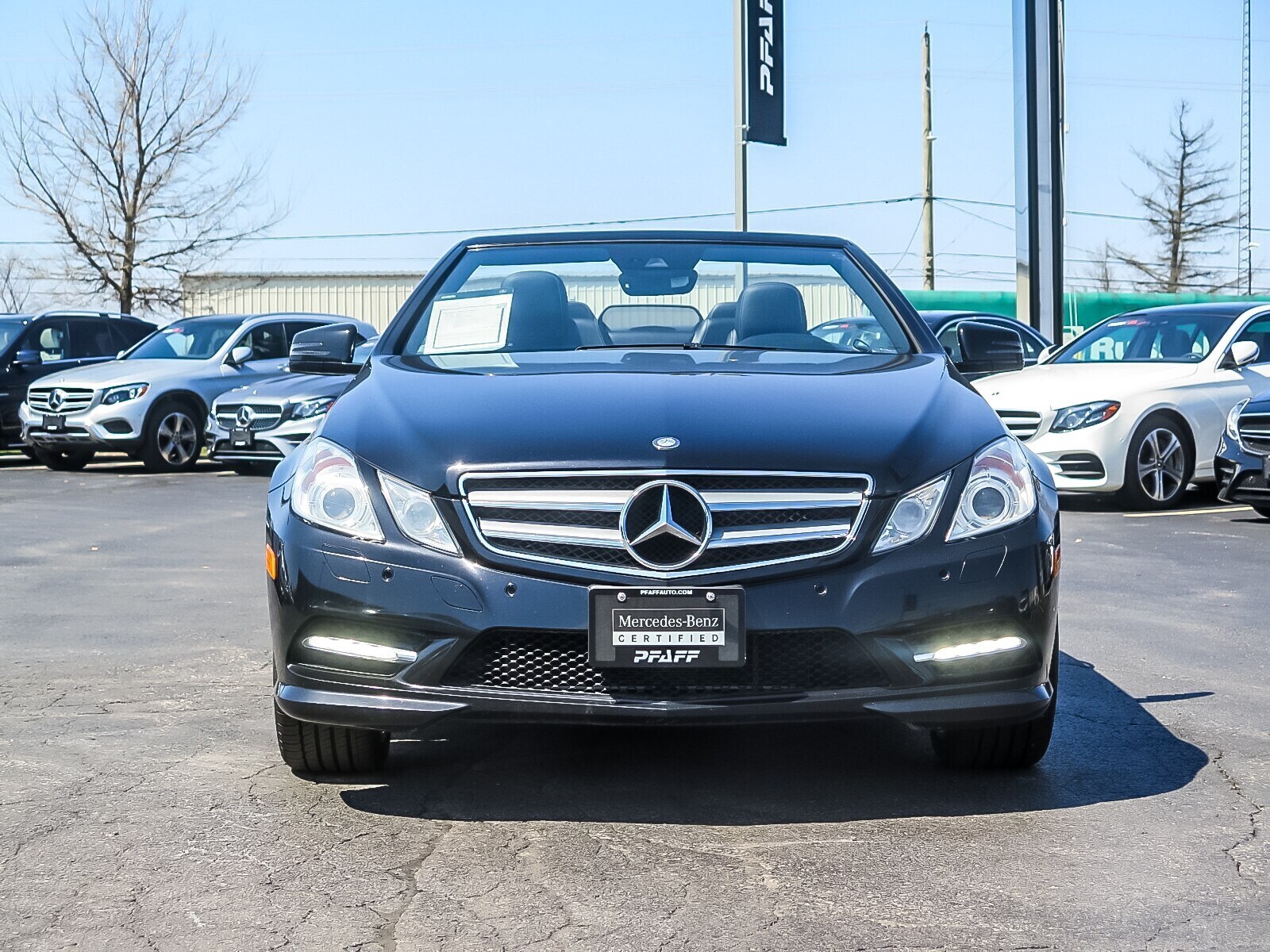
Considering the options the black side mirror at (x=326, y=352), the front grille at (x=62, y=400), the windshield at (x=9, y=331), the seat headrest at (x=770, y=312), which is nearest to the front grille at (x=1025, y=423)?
the seat headrest at (x=770, y=312)

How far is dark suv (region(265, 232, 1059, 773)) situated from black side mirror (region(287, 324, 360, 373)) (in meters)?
1.36

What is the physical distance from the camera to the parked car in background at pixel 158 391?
17531 millimetres

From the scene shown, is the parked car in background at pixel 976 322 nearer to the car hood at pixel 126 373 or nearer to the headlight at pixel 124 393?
the car hood at pixel 126 373

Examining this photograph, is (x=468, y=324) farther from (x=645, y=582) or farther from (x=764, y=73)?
(x=764, y=73)

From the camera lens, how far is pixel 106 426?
17.5 m

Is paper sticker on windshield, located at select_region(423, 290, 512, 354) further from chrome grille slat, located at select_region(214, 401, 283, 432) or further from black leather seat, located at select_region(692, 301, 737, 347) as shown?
chrome grille slat, located at select_region(214, 401, 283, 432)

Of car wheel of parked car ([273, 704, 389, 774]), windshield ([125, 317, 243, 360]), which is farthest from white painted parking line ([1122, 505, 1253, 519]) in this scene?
windshield ([125, 317, 243, 360])

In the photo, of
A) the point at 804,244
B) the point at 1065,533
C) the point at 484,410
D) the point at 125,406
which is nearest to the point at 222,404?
the point at 125,406

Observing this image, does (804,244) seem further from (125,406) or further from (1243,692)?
(125,406)

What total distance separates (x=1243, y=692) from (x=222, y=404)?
12.5 meters

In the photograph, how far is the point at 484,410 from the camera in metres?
4.22

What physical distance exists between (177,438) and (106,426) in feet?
2.49

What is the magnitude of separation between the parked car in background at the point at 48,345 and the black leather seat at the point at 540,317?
14823 mm

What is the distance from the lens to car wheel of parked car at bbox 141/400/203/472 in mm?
17641
